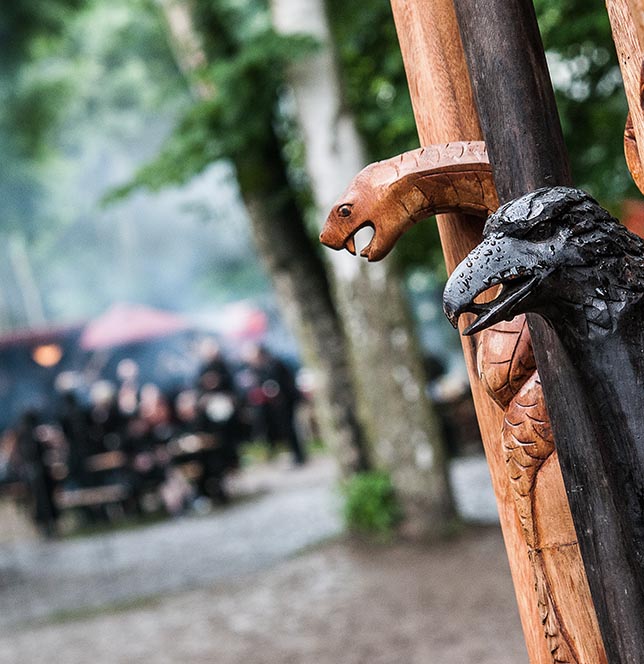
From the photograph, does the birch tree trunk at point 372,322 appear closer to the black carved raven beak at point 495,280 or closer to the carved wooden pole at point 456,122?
the carved wooden pole at point 456,122

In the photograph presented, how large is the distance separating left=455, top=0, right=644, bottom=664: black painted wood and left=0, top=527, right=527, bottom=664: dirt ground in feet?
13.4

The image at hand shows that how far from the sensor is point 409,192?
1316 millimetres

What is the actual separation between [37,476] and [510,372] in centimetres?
1229

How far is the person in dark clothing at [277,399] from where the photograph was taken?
14.8 metres

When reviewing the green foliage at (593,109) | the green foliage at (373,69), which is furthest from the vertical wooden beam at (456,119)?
the green foliage at (373,69)

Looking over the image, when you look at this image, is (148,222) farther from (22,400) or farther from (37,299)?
(22,400)

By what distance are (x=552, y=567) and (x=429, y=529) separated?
638 centimetres

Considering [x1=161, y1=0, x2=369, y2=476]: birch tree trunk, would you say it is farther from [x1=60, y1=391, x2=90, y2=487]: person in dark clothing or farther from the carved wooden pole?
the carved wooden pole

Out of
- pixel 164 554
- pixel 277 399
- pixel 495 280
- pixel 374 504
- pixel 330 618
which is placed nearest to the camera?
pixel 495 280

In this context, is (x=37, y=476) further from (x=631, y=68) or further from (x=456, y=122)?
(x=631, y=68)

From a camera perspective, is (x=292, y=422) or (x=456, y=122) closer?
(x=456, y=122)

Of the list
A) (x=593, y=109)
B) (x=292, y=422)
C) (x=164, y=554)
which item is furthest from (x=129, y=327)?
(x=593, y=109)

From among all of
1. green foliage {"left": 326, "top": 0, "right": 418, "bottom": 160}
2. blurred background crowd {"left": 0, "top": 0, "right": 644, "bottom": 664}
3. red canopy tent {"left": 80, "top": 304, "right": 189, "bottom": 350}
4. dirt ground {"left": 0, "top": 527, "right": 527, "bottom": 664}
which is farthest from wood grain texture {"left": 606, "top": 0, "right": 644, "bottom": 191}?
red canopy tent {"left": 80, "top": 304, "right": 189, "bottom": 350}

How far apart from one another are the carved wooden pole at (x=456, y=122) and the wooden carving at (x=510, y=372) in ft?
0.24
